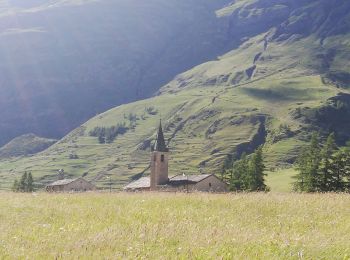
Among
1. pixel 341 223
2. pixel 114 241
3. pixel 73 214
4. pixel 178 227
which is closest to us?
pixel 114 241

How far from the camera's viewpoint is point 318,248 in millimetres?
11273

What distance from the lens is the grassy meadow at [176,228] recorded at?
1068 centimetres

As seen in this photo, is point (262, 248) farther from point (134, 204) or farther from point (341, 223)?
point (134, 204)

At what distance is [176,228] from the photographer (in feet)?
43.7

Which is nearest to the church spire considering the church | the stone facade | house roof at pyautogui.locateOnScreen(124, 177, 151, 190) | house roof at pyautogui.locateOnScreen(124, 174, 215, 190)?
the church

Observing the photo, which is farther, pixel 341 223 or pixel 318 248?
pixel 341 223

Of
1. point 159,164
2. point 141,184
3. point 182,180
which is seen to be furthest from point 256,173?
point 141,184

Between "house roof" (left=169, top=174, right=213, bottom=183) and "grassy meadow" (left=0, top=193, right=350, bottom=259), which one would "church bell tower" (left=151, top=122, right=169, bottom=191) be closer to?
"house roof" (left=169, top=174, right=213, bottom=183)

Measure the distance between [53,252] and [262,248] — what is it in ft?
14.4

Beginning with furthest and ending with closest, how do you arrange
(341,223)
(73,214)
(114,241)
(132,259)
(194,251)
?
(73,214) < (341,223) < (114,241) < (194,251) < (132,259)

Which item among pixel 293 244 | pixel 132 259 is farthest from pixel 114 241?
pixel 293 244

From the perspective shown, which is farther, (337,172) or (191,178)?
(191,178)

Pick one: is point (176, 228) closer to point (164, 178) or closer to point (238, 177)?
point (238, 177)

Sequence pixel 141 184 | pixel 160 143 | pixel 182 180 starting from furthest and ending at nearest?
pixel 141 184 → pixel 160 143 → pixel 182 180
